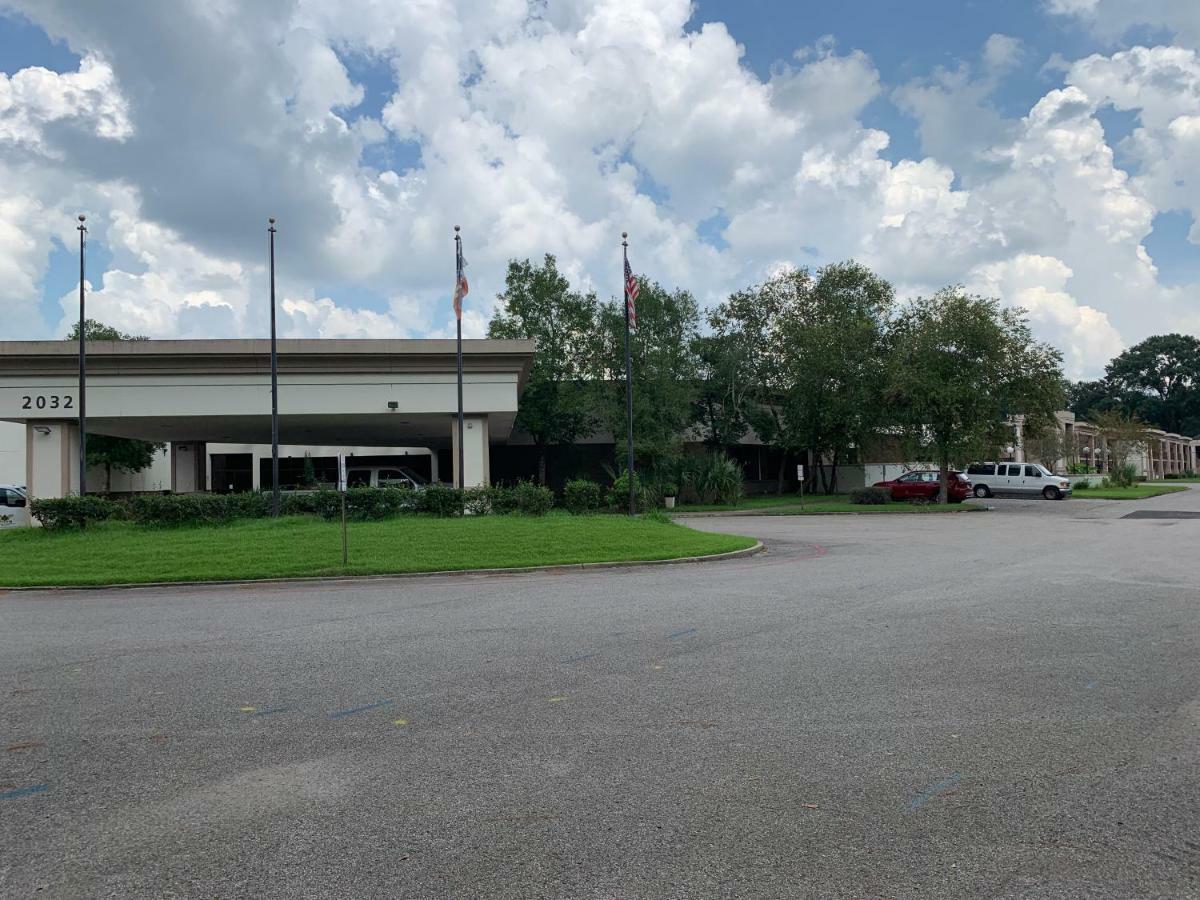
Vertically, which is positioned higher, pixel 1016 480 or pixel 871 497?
pixel 1016 480

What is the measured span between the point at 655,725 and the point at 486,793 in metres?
1.51

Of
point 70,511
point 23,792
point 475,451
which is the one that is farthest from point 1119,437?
point 23,792

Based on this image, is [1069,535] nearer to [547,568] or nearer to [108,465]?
[547,568]

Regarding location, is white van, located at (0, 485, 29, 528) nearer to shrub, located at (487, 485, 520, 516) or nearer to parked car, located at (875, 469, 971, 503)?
shrub, located at (487, 485, 520, 516)

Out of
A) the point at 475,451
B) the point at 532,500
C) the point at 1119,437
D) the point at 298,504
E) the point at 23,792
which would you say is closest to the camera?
the point at 23,792

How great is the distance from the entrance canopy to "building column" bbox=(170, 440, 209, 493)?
2057cm

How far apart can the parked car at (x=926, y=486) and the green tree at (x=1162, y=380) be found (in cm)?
9582

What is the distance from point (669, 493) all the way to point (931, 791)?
35.1 m

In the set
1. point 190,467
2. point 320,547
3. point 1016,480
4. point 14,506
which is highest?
point 190,467

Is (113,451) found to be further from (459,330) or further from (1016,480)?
(1016,480)

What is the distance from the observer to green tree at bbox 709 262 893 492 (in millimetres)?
41812

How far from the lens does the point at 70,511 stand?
20.7m

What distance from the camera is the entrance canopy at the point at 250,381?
90.5 feet

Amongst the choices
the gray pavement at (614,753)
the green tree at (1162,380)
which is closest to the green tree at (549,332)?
the gray pavement at (614,753)
